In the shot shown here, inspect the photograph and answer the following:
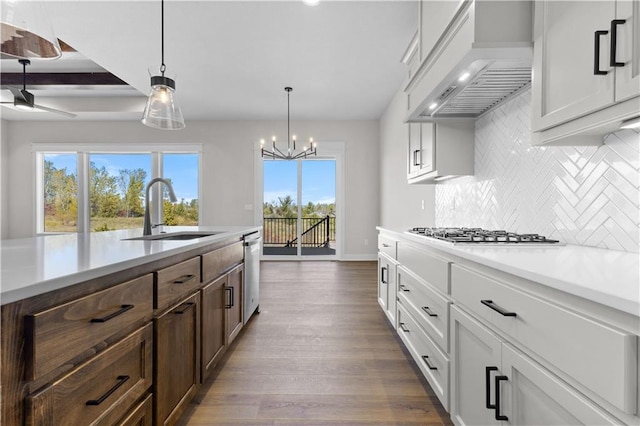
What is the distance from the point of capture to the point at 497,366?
1.12m

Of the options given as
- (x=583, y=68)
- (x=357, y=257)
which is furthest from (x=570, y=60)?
(x=357, y=257)

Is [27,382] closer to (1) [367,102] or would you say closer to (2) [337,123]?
(1) [367,102]

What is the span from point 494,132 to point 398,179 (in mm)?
2942

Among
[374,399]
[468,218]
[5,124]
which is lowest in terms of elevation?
[374,399]

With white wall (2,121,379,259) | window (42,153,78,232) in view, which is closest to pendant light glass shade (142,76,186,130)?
white wall (2,121,379,259)

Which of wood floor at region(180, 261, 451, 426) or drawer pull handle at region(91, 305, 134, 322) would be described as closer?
drawer pull handle at region(91, 305, 134, 322)

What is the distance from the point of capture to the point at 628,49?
0.94 metres

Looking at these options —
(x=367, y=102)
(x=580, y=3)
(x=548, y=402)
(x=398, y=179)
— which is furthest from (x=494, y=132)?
(x=367, y=102)

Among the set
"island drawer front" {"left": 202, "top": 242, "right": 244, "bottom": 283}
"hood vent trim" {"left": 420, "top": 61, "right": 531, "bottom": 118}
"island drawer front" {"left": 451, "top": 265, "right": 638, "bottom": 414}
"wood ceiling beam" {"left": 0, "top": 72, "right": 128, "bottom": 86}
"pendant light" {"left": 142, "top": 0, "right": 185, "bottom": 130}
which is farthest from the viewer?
"wood ceiling beam" {"left": 0, "top": 72, "right": 128, "bottom": 86}

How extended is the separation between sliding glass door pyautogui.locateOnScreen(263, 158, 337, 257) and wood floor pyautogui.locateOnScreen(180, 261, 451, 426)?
372cm

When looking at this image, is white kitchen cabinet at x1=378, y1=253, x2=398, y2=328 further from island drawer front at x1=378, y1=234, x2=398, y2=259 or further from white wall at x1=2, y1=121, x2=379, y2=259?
white wall at x1=2, y1=121, x2=379, y2=259

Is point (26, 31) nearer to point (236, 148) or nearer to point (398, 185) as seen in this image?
point (398, 185)

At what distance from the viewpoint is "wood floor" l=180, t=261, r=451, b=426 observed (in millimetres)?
1706

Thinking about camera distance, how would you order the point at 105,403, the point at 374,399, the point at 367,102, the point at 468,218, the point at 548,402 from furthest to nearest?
the point at 367,102
the point at 468,218
the point at 374,399
the point at 105,403
the point at 548,402
